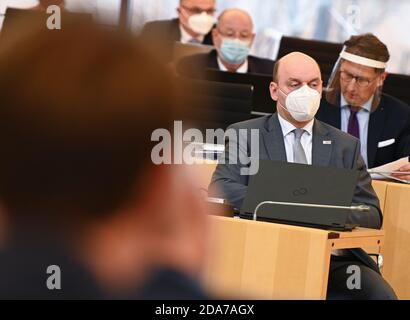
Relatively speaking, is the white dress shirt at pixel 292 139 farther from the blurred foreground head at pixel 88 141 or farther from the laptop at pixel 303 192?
the blurred foreground head at pixel 88 141

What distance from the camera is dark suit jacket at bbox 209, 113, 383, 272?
383 cm

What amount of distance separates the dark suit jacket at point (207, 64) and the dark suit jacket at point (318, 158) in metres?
1.80

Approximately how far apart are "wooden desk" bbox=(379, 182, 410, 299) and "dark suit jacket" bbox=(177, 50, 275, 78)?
6.26 feet

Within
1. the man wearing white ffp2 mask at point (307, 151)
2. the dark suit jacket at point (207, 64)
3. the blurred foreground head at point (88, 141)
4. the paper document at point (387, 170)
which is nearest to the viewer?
the blurred foreground head at point (88, 141)

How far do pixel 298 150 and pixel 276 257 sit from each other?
0.95 metres

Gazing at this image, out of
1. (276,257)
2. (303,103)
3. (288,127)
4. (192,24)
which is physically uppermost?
(192,24)

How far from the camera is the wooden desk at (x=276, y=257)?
10.2 feet

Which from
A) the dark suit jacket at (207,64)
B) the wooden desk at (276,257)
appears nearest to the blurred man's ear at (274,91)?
the wooden desk at (276,257)

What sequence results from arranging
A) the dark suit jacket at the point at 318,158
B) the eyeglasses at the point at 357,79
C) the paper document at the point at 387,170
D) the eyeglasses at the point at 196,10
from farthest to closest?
the eyeglasses at the point at 196,10 → the eyeglasses at the point at 357,79 → the paper document at the point at 387,170 → the dark suit jacket at the point at 318,158

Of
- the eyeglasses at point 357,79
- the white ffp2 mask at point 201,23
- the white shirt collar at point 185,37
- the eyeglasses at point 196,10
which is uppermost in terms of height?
the eyeglasses at point 196,10

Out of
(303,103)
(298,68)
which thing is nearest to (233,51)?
(298,68)

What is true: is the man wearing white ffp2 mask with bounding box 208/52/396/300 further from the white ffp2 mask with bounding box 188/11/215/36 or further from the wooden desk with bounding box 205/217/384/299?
the white ffp2 mask with bounding box 188/11/215/36

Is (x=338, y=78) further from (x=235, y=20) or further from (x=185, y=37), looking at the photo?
(x=185, y=37)

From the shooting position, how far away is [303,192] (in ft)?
10.8
